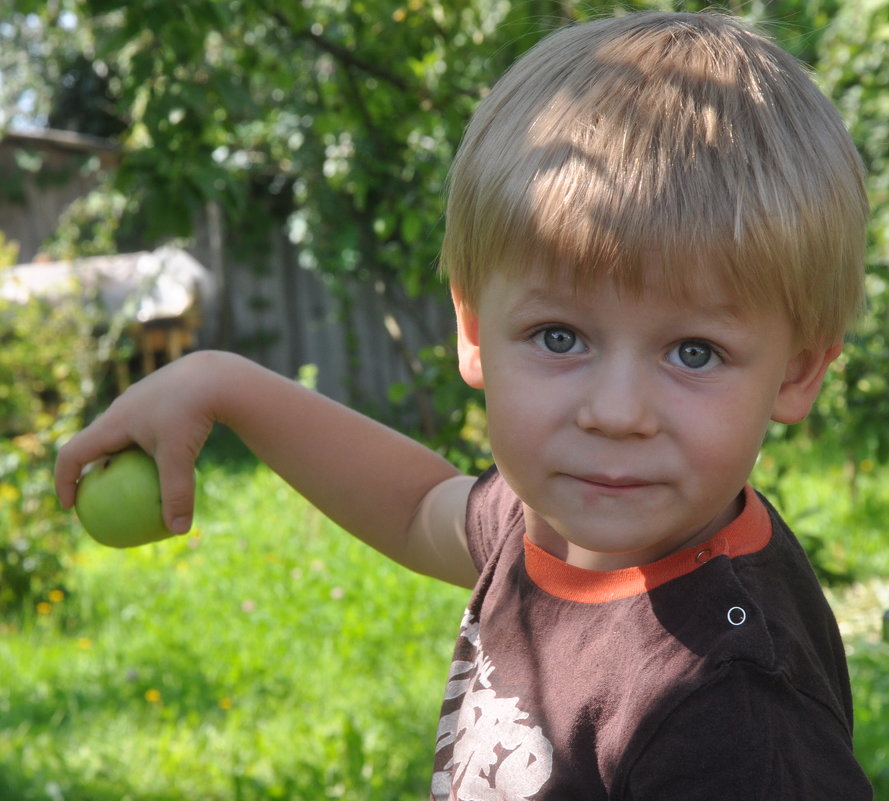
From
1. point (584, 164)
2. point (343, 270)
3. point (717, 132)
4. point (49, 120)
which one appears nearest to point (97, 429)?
point (584, 164)

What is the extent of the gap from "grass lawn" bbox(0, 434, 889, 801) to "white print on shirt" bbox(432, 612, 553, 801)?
5.15 ft

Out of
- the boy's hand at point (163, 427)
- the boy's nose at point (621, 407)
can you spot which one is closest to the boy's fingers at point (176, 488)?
the boy's hand at point (163, 427)

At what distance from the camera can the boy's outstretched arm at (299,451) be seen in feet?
4.71

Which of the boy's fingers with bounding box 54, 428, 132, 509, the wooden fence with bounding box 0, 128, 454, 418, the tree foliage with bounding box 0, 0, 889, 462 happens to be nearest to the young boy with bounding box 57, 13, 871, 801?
the boy's fingers with bounding box 54, 428, 132, 509

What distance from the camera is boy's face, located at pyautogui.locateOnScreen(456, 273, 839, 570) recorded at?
0.99 meters

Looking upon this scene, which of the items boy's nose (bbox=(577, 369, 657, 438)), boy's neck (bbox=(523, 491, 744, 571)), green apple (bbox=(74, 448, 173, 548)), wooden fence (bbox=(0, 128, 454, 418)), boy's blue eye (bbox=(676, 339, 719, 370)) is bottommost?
wooden fence (bbox=(0, 128, 454, 418))

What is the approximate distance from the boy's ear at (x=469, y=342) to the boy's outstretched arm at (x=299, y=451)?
0.24 meters

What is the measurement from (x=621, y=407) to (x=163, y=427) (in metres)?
0.69

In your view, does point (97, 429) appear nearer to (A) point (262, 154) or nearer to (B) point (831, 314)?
(B) point (831, 314)

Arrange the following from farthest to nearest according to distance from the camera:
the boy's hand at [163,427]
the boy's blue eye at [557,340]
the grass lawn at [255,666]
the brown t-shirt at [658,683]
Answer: the grass lawn at [255,666] → the boy's hand at [163,427] → the boy's blue eye at [557,340] → the brown t-shirt at [658,683]

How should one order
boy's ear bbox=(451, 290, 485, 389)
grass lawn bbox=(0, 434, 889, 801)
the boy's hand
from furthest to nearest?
grass lawn bbox=(0, 434, 889, 801) → the boy's hand → boy's ear bbox=(451, 290, 485, 389)

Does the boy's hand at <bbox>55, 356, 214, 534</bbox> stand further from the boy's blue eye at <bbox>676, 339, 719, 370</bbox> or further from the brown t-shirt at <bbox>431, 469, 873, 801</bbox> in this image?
the boy's blue eye at <bbox>676, 339, 719, 370</bbox>

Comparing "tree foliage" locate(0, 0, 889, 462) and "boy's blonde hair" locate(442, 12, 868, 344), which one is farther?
"tree foliage" locate(0, 0, 889, 462)

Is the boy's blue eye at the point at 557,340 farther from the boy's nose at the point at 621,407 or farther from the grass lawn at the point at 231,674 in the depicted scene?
the grass lawn at the point at 231,674
